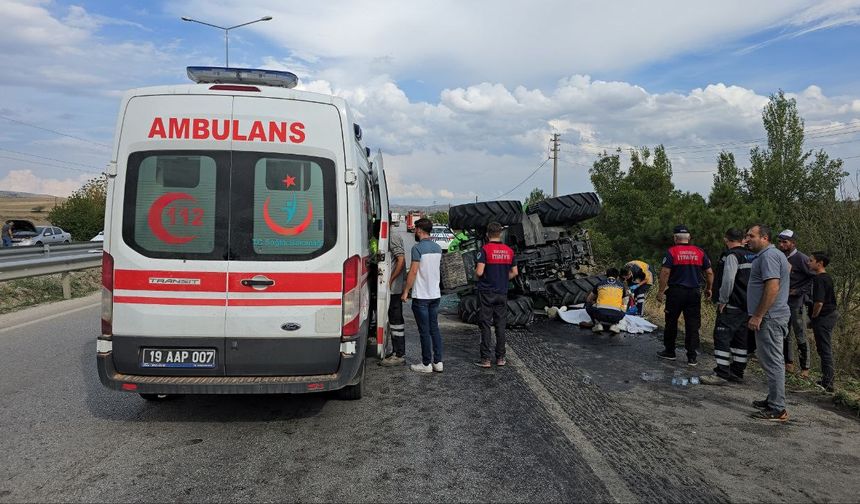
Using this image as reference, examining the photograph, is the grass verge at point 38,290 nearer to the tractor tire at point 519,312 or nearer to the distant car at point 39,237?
the tractor tire at point 519,312

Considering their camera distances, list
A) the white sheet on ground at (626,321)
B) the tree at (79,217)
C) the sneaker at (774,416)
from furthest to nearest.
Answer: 1. the tree at (79,217)
2. the white sheet on ground at (626,321)
3. the sneaker at (774,416)

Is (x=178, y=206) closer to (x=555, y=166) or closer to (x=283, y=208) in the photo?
(x=283, y=208)

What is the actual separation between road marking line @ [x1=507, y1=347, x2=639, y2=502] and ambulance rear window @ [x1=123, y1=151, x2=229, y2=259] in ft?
9.53

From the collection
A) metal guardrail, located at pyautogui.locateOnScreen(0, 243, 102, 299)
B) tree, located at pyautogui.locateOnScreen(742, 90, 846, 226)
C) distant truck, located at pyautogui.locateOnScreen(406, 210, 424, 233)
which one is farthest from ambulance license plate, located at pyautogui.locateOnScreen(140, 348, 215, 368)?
tree, located at pyautogui.locateOnScreen(742, 90, 846, 226)

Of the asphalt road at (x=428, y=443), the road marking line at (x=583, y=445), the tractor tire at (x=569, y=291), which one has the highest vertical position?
the tractor tire at (x=569, y=291)

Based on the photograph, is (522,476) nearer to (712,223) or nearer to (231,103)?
(231,103)

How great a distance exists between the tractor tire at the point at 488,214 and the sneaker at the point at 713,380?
4.40 meters

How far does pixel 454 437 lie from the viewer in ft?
15.0

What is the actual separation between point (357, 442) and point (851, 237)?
394 inches

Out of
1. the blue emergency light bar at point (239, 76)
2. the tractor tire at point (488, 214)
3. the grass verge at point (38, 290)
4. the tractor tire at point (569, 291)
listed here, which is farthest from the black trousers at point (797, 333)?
the grass verge at point (38, 290)

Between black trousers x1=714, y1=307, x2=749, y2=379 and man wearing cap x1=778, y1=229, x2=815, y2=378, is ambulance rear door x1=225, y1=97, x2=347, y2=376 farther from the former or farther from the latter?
man wearing cap x1=778, y1=229, x2=815, y2=378

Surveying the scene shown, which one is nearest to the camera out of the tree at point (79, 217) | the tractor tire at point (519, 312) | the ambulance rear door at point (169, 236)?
the ambulance rear door at point (169, 236)

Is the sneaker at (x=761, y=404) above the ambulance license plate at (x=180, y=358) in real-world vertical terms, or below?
below

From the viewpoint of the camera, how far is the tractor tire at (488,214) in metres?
10.1
